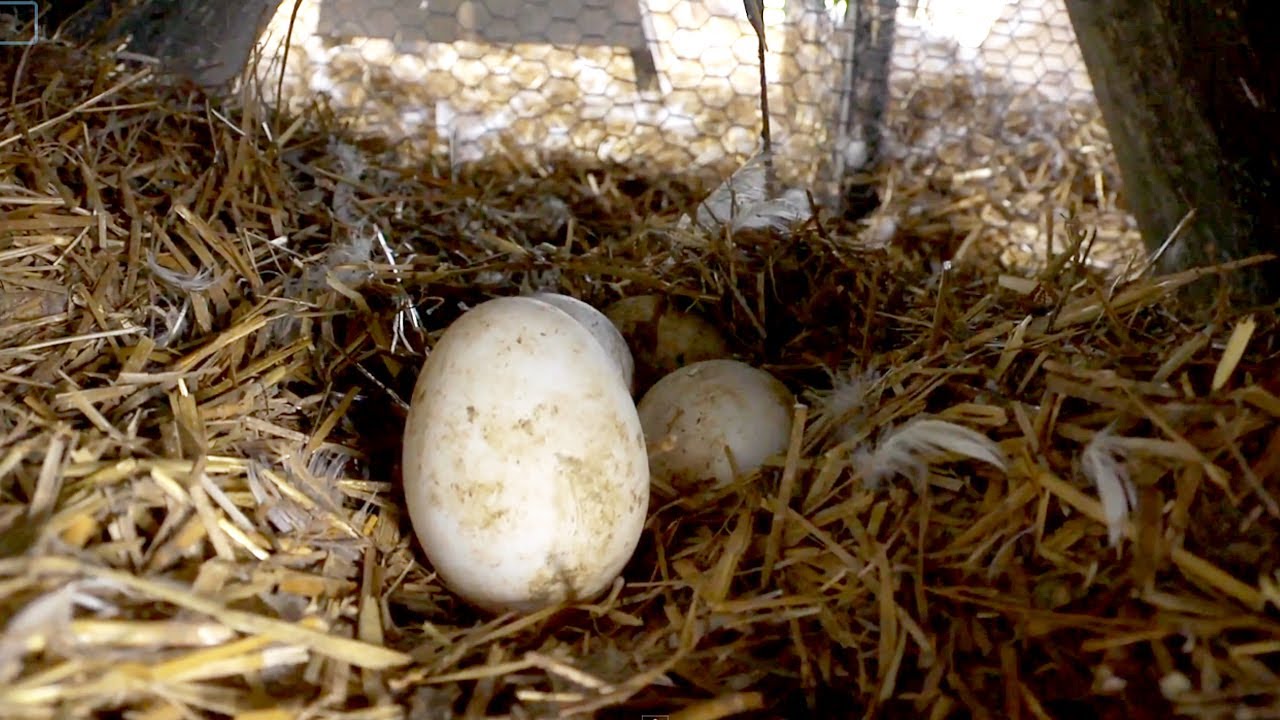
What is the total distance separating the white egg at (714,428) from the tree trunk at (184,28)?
109 centimetres

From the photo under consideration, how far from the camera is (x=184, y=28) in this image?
1733 mm

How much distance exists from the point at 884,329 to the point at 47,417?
100 cm

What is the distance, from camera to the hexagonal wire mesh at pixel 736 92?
2162mm

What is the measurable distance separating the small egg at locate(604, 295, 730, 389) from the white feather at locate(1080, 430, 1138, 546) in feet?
1.86

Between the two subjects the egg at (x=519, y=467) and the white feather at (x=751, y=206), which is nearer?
the egg at (x=519, y=467)

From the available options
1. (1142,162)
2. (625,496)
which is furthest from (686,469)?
(1142,162)

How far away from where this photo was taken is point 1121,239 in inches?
85.3

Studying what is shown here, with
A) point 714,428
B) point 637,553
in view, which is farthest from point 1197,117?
point 637,553

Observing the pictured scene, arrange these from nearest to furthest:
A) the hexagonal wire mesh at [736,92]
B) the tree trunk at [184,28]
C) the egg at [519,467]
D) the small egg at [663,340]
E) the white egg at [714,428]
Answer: the egg at [519,467] < the white egg at [714,428] < the small egg at [663,340] < the tree trunk at [184,28] < the hexagonal wire mesh at [736,92]

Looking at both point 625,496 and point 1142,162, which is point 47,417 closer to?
point 625,496

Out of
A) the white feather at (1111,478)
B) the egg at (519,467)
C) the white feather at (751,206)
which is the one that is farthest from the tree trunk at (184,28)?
the white feather at (1111,478)

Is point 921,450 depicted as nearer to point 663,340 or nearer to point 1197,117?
point 663,340

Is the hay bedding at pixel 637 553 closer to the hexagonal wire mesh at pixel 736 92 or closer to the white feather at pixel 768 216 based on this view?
the white feather at pixel 768 216

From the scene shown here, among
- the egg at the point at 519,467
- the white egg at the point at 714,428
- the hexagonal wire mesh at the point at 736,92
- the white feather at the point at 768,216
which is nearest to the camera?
the egg at the point at 519,467
